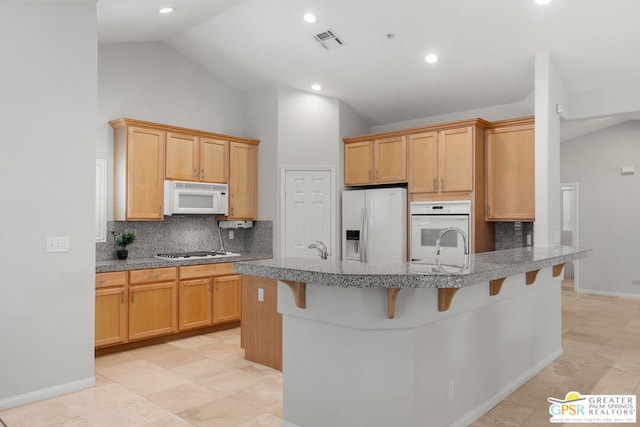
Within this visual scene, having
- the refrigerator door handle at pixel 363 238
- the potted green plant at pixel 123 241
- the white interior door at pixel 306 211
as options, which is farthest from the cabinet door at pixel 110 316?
the refrigerator door handle at pixel 363 238

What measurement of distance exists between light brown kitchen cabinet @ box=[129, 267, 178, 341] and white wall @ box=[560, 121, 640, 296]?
23.5 feet

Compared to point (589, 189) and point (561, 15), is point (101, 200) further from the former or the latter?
point (589, 189)

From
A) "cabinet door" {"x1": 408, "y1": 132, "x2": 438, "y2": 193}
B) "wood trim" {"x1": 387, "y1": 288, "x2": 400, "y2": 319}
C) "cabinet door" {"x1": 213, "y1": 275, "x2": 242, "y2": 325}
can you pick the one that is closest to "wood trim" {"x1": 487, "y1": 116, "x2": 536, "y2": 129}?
"cabinet door" {"x1": 408, "y1": 132, "x2": 438, "y2": 193}

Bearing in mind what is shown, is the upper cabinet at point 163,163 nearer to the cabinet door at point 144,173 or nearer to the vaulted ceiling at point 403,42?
the cabinet door at point 144,173

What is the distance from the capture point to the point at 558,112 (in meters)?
4.80

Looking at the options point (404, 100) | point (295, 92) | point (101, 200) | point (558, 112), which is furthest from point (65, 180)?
point (558, 112)

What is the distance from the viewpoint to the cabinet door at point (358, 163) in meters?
6.04

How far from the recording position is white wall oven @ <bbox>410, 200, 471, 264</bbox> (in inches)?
203

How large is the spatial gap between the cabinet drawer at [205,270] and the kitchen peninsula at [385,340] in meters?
2.49

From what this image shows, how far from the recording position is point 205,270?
16.7ft

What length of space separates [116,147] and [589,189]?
25.4ft

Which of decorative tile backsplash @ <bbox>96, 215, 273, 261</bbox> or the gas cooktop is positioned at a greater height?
decorative tile backsplash @ <bbox>96, 215, 273, 261</bbox>

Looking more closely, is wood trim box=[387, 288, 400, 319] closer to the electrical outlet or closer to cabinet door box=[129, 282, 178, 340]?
the electrical outlet

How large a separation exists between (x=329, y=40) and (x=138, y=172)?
98.8 inches
